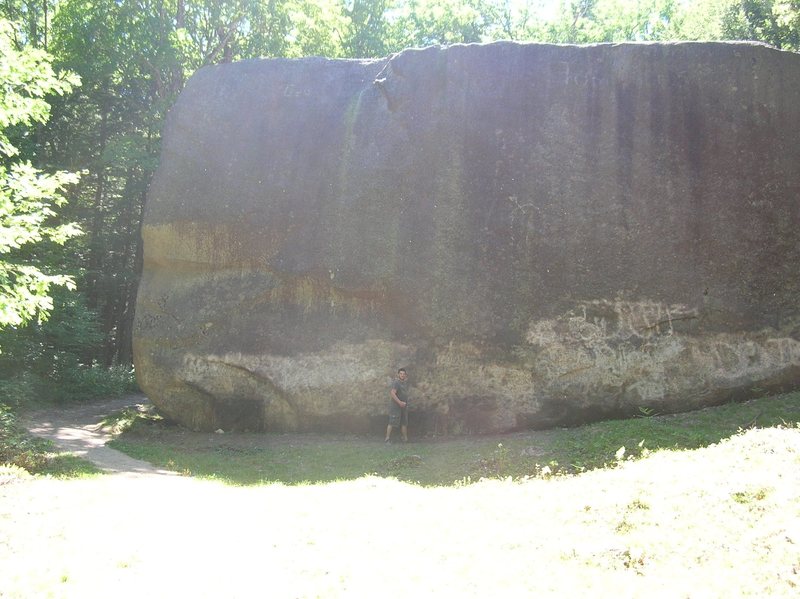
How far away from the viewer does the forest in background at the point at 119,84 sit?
21547 millimetres

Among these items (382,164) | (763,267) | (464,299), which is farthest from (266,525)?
(763,267)

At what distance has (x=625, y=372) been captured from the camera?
13086mm

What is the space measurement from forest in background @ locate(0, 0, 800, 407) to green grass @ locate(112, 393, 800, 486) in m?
8.37

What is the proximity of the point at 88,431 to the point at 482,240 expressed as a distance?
1115cm

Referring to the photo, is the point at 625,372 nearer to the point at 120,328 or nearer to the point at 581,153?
the point at 581,153

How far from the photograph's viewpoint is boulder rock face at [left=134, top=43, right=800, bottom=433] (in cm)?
1311

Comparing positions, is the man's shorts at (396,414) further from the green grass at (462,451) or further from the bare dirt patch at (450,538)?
the bare dirt patch at (450,538)

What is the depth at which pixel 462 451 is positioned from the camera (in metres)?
12.3

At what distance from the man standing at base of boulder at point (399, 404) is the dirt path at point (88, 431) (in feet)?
14.5

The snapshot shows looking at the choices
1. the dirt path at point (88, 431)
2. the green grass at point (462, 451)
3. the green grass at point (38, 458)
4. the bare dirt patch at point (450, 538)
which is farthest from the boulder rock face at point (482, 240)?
the bare dirt patch at point (450, 538)

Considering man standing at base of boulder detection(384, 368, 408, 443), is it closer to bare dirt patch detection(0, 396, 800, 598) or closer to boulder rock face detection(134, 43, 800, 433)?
boulder rock face detection(134, 43, 800, 433)

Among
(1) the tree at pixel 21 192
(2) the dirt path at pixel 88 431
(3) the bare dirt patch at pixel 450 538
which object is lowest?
(2) the dirt path at pixel 88 431

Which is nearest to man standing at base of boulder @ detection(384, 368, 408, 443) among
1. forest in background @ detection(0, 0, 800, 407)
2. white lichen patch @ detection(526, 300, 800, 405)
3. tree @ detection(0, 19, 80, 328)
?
white lichen patch @ detection(526, 300, 800, 405)

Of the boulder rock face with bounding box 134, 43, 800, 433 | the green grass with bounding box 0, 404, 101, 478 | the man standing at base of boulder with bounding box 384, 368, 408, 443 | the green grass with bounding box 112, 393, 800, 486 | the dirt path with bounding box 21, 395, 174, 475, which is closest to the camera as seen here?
the green grass with bounding box 112, 393, 800, 486
